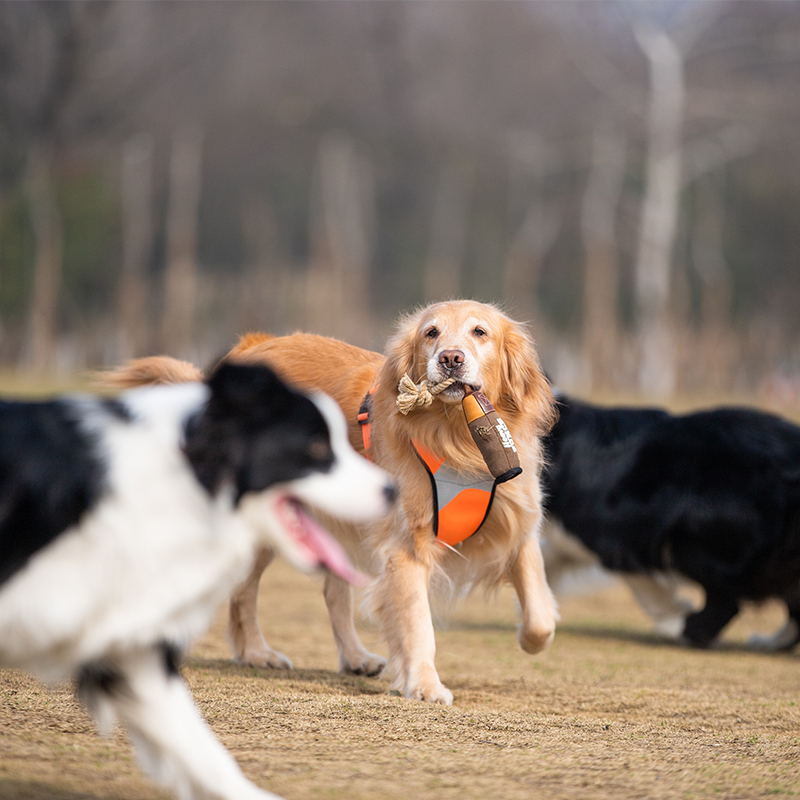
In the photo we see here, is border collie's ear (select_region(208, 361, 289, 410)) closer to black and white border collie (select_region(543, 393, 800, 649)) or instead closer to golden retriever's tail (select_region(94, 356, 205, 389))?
golden retriever's tail (select_region(94, 356, 205, 389))

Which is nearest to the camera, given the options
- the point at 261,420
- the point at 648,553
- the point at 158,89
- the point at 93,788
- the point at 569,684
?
the point at 261,420

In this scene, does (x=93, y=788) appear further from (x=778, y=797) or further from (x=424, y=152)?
(x=424, y=152)

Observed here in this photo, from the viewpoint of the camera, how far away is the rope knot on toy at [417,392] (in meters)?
4.12

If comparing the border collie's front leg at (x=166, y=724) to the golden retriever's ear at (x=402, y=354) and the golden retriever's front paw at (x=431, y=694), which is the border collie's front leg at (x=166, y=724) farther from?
the golden retriever's ear at (x=402, y=354)

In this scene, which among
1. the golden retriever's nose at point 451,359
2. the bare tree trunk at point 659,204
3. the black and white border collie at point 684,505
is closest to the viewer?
the golden retriever's nose at point 451,359

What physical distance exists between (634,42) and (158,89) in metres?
20.2

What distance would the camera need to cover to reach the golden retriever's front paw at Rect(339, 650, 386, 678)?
15.3 ft

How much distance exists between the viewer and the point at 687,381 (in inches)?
995

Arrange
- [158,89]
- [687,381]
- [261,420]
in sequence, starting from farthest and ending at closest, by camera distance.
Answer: [158,89] < [687,381] < [261,420]

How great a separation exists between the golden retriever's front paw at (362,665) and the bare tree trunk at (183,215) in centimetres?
3117

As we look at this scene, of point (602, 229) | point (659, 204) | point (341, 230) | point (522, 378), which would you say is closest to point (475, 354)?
point (522, 378)

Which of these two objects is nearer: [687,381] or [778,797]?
[778,797]

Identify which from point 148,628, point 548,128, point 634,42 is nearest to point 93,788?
point 148,628

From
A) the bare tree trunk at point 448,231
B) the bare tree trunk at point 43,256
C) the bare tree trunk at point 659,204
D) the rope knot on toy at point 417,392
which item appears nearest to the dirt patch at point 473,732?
the rope knot on toy at point 417,392
